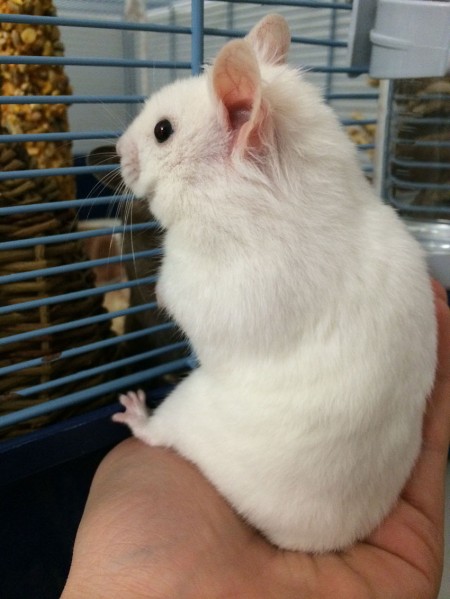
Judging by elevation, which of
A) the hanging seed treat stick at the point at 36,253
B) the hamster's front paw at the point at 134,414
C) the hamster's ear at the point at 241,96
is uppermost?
the hamster's ear at the point at 241,96

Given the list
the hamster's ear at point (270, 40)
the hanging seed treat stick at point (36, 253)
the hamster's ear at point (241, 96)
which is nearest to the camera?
the hamster's ear at point (241, 96)

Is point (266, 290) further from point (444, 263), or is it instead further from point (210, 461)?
point (444, 263)

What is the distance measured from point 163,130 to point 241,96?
0.45 feet

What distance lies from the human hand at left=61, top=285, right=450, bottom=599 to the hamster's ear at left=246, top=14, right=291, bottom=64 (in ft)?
1.89

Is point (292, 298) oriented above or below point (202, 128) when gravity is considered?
below

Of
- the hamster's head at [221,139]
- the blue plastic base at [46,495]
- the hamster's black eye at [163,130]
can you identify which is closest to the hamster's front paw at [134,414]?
the blue plastic base at [46,495]

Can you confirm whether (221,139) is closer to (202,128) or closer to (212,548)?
(202,128)

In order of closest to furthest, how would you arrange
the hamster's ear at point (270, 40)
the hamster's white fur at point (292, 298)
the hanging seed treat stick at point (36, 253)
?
the hamster's white fur at point (292, 298) < the hamster's ear at point (270, 40) < the hanging seed treat stick at point (36, 253)

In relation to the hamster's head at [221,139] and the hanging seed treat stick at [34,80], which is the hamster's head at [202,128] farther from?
the hanging seed treat stick at [34,80]

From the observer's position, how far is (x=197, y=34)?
0.84 metres

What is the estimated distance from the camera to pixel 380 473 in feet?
2.32

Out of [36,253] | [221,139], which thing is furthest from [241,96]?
[36,253]

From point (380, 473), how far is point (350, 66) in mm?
724

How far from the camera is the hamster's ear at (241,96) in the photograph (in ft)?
1.75
